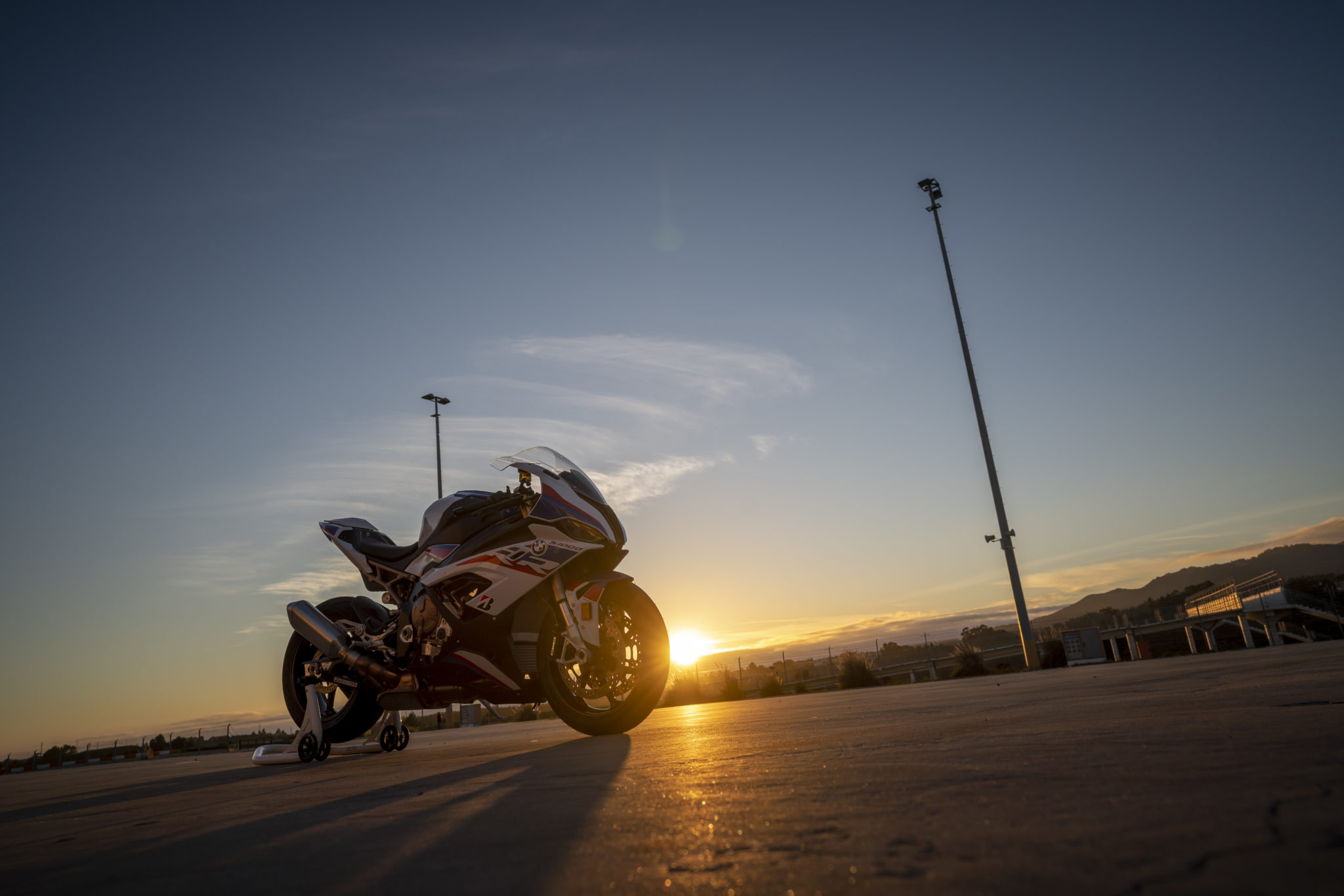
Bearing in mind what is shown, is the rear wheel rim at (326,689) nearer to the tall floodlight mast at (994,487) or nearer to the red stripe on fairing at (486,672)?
the red stripe on fairing at (486,672)

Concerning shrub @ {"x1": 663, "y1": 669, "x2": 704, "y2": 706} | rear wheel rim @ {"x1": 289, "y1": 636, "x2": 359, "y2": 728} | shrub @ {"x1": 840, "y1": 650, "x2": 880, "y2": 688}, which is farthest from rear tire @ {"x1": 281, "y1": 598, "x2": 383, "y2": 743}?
shrub @ {"x1": 840, "y1": 650, "x2": 880, "y2": 688}

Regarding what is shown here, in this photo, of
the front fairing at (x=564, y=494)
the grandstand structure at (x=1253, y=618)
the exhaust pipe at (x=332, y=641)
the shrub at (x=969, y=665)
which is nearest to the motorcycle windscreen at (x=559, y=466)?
the front fairing at (x=564, y=494)

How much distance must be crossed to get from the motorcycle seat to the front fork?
1264mm

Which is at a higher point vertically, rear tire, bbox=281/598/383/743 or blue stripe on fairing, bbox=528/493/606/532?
blue stripe on fairing, bbox=528/493/606/532

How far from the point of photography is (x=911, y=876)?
110 centimetres

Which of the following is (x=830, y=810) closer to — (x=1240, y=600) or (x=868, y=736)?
(x=868, y=736)

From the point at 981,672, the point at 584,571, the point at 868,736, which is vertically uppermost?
the point at 584,571

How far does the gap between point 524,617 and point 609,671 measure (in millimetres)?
692

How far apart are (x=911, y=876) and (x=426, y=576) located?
15.3ft

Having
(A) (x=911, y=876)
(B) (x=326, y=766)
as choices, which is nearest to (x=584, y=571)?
(B) (x=326, y=766)

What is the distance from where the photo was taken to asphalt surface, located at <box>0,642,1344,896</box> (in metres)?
1.11

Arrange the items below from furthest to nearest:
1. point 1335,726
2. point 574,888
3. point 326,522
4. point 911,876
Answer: point 326,522
point 1335,726
point 574,888
point 911,876

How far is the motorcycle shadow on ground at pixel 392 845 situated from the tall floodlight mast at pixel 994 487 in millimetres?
20585

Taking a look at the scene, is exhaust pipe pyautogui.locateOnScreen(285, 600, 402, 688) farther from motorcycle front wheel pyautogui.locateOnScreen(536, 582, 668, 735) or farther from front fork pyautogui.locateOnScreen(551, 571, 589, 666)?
front fork pyautogui.locateOnScreen(551, 571, 589, 666)
